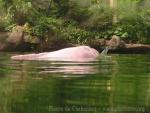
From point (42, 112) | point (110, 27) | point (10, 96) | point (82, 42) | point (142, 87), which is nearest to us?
point (42, 112)

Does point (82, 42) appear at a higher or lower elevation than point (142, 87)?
lower

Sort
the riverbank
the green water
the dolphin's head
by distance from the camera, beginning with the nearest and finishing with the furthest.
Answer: the green water → the riverbank → the dolphin's head

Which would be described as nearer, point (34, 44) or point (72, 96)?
point (72, 96)

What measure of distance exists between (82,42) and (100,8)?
2758mm

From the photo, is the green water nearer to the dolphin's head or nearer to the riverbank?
the riverbank

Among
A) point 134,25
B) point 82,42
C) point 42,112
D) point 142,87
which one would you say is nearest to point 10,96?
point 42,112

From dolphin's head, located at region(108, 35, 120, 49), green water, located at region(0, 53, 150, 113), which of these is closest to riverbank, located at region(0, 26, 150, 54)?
dolphin's head, located at region(108, 35, 120, 49)

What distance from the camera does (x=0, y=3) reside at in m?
27.2

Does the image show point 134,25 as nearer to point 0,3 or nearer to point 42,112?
point 0,3

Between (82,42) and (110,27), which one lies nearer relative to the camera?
(82,42)

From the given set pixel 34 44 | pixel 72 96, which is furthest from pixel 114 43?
pixel 72 96

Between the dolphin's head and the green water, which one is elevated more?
the green water

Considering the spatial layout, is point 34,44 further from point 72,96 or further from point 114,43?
point 72,96

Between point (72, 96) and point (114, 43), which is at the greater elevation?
point (72, 96)
